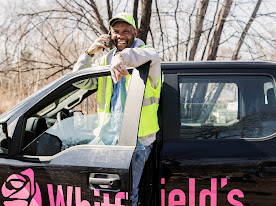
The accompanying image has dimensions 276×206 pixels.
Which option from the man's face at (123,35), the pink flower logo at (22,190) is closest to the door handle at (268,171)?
the man's face at (123,35)

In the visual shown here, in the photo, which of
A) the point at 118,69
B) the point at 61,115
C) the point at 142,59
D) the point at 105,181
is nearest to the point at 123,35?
the point at 142,59

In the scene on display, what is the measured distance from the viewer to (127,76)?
207 centimetres

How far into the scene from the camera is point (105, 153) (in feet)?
5.85

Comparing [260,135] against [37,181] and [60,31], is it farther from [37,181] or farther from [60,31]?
[60,31]

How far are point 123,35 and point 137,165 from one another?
Result: 104 cm

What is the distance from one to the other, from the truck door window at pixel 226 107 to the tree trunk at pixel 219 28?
6303 millimetres

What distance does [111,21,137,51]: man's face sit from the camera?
231 centimetres

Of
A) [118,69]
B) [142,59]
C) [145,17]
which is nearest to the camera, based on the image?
[118,69]

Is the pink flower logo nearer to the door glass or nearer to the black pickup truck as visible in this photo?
the black pickup truck

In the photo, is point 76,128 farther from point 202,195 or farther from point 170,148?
point 202,195

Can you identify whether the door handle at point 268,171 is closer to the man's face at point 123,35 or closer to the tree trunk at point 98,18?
the man's face at point 123,35

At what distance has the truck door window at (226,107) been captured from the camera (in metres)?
2.02

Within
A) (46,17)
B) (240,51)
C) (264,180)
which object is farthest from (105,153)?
(240,51)

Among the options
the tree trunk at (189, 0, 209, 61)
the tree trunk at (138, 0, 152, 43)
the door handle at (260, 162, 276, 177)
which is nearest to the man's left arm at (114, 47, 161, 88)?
the door handle at (260, 162, 276, 177)
